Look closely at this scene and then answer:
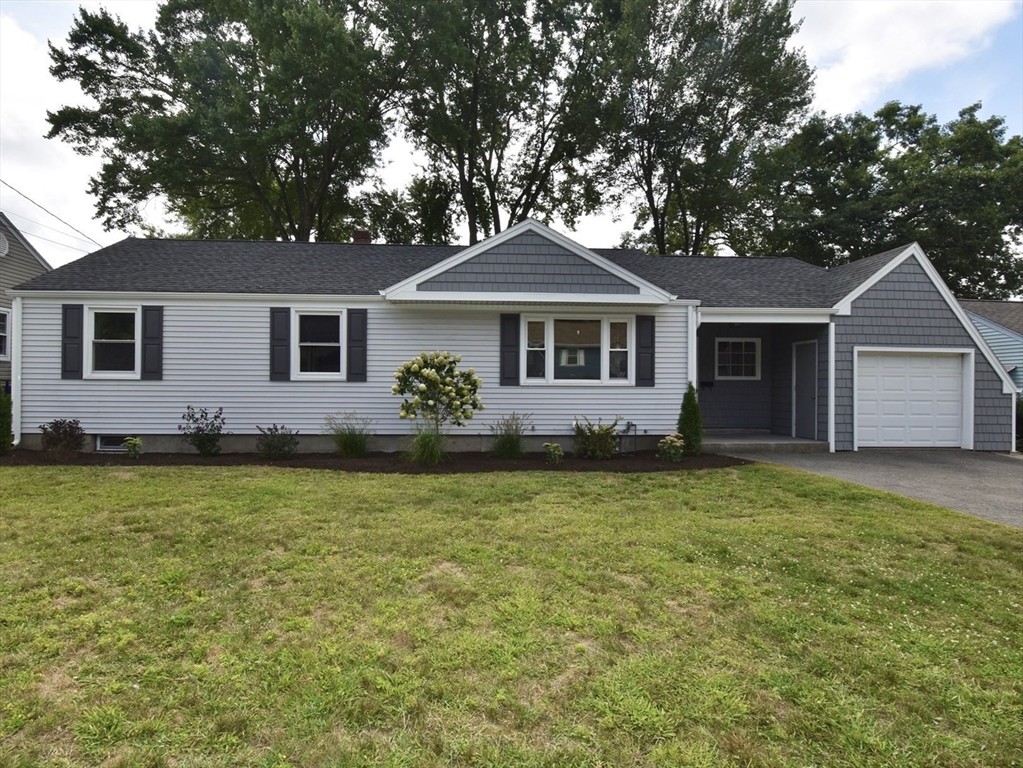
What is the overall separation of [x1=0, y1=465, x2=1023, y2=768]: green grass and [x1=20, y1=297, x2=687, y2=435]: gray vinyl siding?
4847 mm

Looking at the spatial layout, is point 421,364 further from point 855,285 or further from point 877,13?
point 877,13

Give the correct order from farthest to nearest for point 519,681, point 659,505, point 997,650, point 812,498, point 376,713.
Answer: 1. point 812,498
2. point 659,505
3. point 997,650
4. point 519,681
5. point 376,713

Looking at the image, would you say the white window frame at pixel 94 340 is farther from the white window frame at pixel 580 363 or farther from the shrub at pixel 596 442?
the shrub at pixel 596 442

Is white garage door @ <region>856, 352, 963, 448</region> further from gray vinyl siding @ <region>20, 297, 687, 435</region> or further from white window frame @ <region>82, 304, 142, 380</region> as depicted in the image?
white window frame @ <region>82, 304, 142, 380</region>

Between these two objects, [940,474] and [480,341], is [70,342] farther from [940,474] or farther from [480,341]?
[940,474]

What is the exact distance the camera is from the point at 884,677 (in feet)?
9.45

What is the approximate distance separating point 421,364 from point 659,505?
495cm

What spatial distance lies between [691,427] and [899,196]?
1937 cm

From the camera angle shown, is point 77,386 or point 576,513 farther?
point 77,386

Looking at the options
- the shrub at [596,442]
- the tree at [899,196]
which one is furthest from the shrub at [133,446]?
the tree at [899,196]

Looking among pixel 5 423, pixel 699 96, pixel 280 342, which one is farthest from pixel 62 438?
pixel 699 96

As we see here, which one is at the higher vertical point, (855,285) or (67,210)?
(67,210)

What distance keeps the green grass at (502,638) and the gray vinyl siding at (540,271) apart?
5.64m

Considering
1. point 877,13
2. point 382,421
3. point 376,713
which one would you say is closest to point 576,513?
point 376,713
